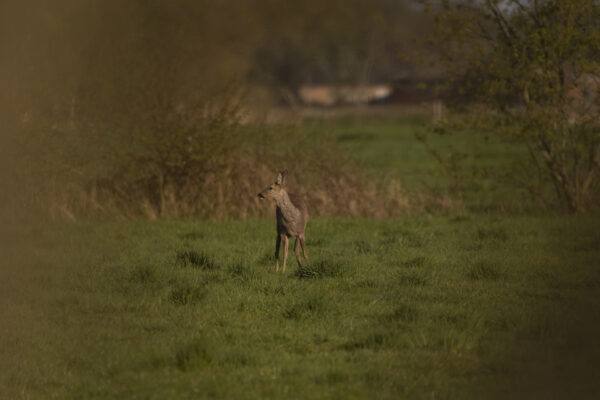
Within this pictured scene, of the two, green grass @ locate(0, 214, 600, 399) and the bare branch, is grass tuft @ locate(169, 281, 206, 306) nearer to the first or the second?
green grass @ locate(0, 214, 600, 399)

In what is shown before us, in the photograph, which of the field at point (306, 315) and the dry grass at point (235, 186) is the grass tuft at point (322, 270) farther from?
the dry grass at point (235, 186)

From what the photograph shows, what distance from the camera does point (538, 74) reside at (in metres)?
16.7

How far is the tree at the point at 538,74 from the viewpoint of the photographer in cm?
1623

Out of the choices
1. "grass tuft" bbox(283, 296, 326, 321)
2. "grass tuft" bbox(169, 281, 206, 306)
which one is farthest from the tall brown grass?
"grass tuft" bbox(283, 296, 326, 321)

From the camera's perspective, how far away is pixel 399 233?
14.4 meters

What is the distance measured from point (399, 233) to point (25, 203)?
329 inches

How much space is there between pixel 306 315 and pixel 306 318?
39 millimetres

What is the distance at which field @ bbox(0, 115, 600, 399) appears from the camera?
262 inches

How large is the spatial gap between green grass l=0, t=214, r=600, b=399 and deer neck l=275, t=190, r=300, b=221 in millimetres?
756

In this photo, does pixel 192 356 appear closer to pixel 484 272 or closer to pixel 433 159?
pixel 484 272

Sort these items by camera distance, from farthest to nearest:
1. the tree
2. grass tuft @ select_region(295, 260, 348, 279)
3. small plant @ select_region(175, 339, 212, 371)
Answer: the tree → grass tuft @ select_region(295, 260, 348, 279) → small plant @ select_region(175, 339, 212, 371)

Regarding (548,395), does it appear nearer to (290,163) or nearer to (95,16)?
(290,163)

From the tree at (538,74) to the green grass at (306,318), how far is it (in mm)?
3836

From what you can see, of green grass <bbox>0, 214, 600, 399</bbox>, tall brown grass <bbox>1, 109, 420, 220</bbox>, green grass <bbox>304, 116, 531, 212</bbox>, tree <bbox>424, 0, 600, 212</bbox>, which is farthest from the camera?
green grass <bbox>304, 116, 531, 212</bbox>
